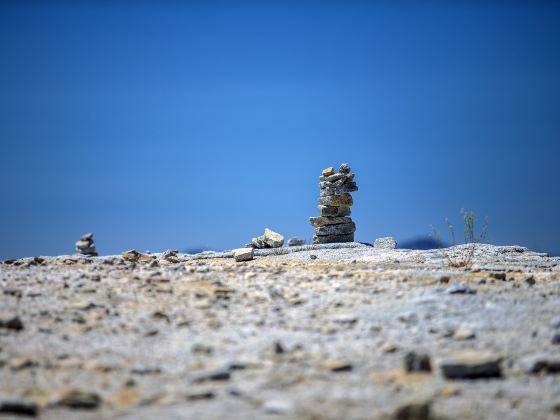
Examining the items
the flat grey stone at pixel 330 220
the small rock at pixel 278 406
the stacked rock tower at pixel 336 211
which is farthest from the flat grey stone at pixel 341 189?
the small rock at pixel 278 406

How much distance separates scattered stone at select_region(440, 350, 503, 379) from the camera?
543 centimetres

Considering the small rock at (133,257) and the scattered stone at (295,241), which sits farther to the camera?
the scattered stone at (295,241)

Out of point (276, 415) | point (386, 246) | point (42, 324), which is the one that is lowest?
point (276, 415)

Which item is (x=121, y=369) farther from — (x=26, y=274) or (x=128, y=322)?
(x=26, y=274)

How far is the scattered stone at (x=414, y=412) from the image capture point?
4.36 meters

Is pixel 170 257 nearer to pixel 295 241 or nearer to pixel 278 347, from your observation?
pixel 295 241

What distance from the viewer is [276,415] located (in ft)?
15.1

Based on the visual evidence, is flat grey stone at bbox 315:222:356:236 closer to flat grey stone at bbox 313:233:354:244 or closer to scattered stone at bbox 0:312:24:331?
flat grey stone at bbox 313:233:354:244

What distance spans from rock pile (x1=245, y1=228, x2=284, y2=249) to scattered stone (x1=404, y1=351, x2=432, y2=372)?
18733 mm

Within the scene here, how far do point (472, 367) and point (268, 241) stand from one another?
62.9ft

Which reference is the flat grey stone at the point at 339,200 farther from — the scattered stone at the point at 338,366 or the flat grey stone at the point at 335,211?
the scattered stone at the point at 338,366

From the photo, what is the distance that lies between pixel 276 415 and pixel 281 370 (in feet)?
3.43

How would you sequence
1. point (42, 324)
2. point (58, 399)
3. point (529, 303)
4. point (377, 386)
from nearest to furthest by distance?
1. point (58, 399)
2. point (377, 386)
3. point (42, 324)
4. point (529, 303)

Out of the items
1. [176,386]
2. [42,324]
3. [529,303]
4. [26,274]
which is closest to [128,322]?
[42,324]
